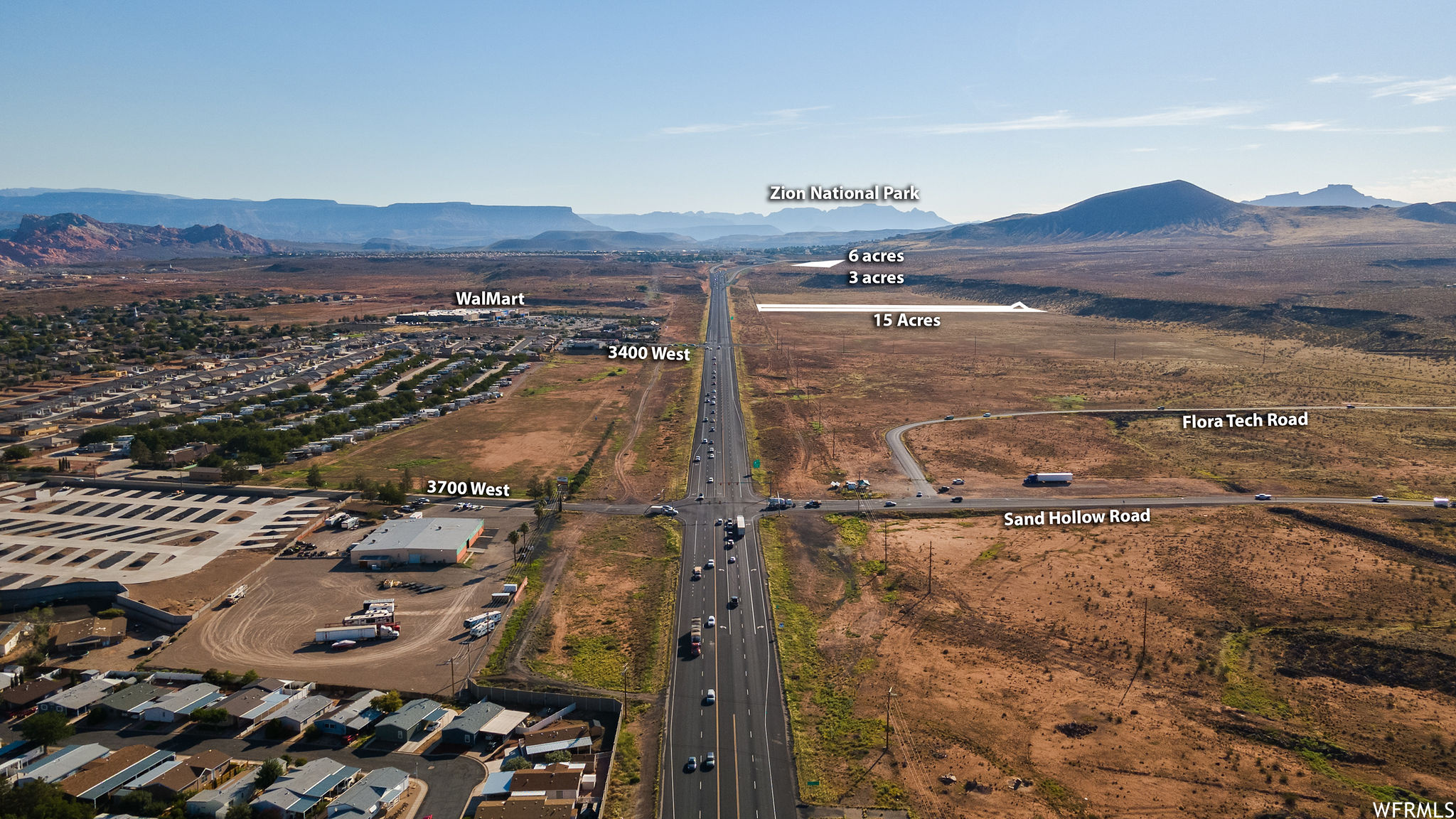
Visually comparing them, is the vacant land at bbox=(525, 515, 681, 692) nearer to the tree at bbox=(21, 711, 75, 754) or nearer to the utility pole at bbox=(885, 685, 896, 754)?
the utility pole at bbox=(885, 685, 896, 754)

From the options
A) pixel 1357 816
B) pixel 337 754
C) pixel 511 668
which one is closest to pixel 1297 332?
pixel 1357 816

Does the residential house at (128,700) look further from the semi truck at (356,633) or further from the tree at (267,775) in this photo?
the tree at (267,775)

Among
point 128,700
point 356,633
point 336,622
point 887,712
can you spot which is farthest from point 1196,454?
point 128,700

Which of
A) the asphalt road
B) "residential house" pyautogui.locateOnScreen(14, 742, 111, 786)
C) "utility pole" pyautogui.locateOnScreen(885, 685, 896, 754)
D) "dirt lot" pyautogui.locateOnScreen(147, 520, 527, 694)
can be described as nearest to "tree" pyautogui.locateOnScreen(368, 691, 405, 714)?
"dirt lot" pyautogui.locateOnScreen(147, 520, 527, 694)

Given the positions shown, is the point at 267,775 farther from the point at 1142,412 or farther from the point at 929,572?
the point at 1142,412

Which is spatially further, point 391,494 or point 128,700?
point 391,494

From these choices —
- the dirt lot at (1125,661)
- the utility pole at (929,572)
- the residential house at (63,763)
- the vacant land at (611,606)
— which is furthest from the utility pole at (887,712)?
the residential house at (63,763)
